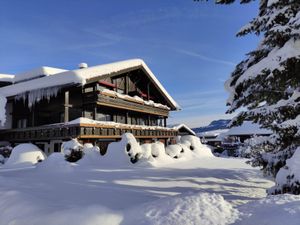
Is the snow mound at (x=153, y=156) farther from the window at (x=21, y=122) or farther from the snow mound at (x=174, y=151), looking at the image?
the window at (x=21, y=122)

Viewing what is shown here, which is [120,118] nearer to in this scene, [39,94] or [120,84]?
[120,84]

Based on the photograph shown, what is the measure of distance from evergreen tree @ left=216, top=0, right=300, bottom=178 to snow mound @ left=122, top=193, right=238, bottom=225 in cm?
257

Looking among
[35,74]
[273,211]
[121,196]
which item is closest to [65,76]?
[35,74]

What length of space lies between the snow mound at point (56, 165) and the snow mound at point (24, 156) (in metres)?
2.37

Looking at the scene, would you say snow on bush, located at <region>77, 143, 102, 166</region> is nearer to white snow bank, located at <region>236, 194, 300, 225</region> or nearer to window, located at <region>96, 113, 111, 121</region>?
window, located at <region>96, 113, 111, 121</region>

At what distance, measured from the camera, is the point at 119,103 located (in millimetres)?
22906

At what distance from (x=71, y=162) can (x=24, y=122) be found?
38.6 ft

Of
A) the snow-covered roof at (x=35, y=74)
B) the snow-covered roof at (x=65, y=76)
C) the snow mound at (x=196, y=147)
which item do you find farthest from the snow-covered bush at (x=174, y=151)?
the snow-covered roof at (x=35, y=74)

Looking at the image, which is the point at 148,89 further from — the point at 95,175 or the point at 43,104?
the point at 95,175

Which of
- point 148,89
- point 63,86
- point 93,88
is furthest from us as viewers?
point 148,89

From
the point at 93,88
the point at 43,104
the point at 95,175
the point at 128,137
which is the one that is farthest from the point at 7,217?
the point at 43,104

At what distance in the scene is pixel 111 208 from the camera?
646cm

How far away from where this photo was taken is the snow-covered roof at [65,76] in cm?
1816

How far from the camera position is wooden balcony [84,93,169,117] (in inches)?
810
